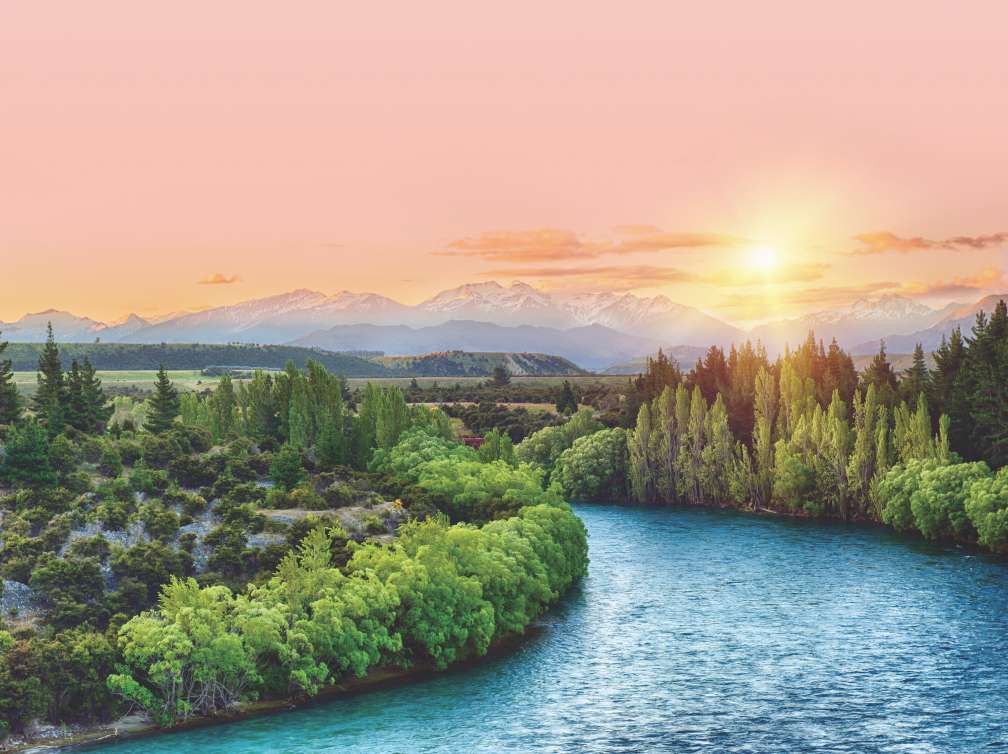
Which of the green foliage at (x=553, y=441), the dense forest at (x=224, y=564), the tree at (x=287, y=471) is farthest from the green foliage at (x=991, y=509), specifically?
the green foliage at (x=553, y=441)

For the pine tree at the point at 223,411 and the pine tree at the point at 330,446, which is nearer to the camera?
the pine tree at the point at 330,446

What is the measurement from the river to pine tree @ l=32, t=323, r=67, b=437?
Answer: 52.0 meters

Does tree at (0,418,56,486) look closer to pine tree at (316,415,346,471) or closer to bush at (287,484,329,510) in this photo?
bush at (287,484,329,510)

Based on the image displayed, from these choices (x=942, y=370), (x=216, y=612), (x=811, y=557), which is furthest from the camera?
(x=942, y=370)

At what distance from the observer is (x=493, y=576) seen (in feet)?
251

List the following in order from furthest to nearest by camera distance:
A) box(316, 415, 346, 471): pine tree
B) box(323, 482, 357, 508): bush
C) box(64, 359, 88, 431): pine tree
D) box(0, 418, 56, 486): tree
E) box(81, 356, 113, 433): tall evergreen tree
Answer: box(316, 415, 346, 471): pine tree
box(81, 356, 113, 433): tall evergreen tree
box(64, 359, 88, 431): pine tree
box(323, 482, 357, 508): bush
box(0, 418, 56, 486): tree

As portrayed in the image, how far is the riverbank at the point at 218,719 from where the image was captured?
5744 centimetres

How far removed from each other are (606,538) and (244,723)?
69.5 m

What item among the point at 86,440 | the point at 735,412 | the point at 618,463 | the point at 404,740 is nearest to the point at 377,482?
the point at 86,440

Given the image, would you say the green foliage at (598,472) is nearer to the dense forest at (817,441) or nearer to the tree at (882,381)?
the dense forest at (817,441)

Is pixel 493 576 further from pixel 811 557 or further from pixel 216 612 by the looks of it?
pixel 811 557

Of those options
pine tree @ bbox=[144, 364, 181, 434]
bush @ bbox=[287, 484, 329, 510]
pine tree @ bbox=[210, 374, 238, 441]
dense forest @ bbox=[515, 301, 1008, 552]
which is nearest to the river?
dense forest @ bbox=[515, 301, 1008, 552]

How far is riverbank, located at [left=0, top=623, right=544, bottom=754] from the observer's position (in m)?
57.4

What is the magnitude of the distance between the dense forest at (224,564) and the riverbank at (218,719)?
0.71 m
